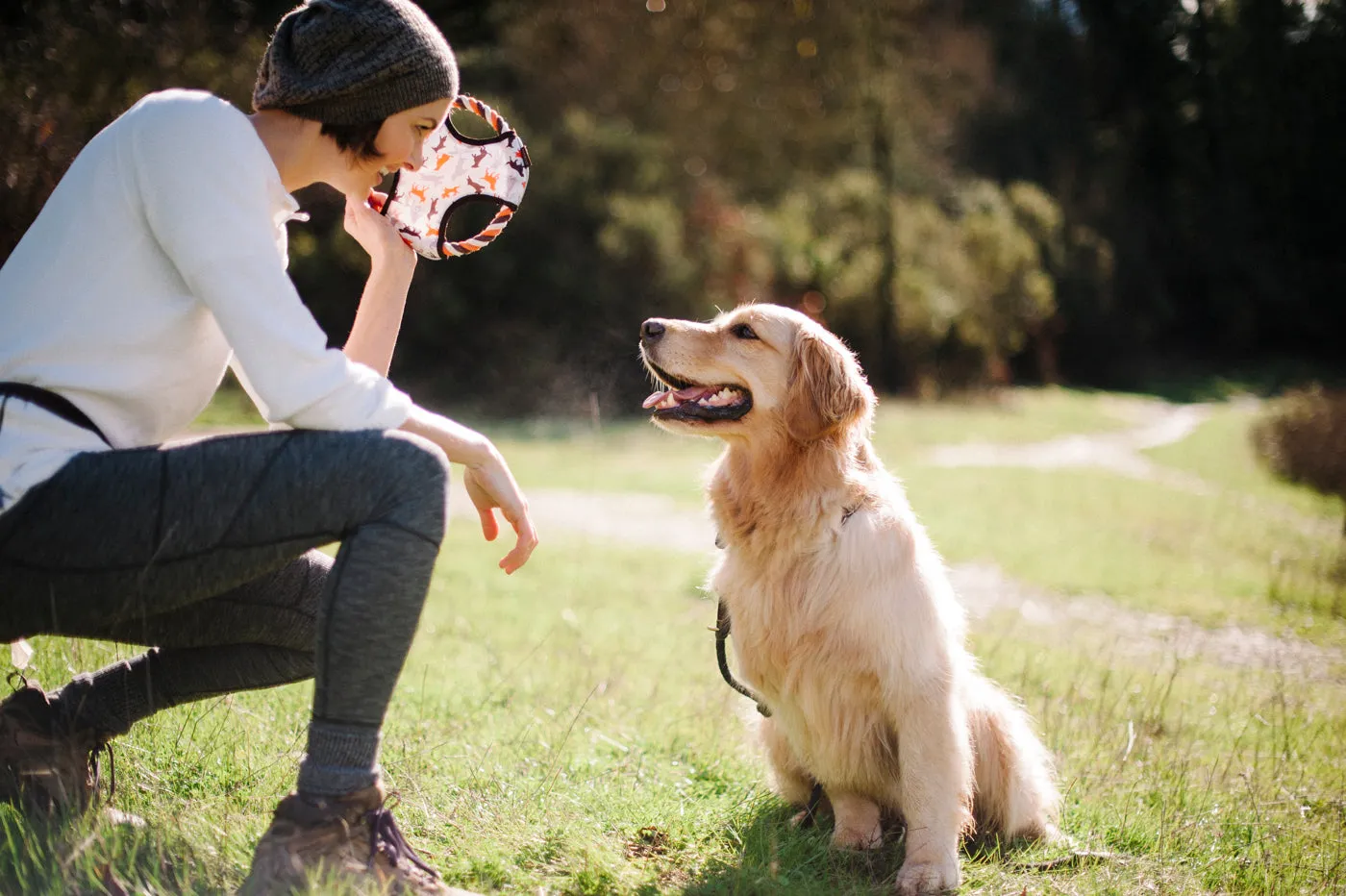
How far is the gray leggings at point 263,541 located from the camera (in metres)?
1.79

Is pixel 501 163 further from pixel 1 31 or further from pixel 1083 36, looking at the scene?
pixel 1083 36

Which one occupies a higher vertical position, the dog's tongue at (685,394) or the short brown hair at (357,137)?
the short brown hair at (357,137)

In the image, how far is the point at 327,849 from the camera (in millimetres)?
1872

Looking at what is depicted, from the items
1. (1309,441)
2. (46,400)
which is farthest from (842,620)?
(1309,441)

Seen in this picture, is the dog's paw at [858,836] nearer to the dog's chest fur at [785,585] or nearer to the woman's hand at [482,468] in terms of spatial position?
the dog's chest fur at [785,585]

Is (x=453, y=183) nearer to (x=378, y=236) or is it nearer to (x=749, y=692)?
(x=378, y=236)

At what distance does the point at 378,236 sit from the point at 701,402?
3.61ft

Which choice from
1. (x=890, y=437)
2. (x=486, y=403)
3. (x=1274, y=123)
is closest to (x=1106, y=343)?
(x=1274, y=123)

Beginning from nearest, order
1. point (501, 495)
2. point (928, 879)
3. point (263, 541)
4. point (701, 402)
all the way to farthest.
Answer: point (263, 541) < point (501, 495) < point (928, 879) < point (701, 402)

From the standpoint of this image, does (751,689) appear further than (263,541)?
Yes

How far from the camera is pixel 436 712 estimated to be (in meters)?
3.52

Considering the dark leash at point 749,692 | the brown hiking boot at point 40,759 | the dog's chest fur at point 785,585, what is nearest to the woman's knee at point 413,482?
the brown hiking boot at point 40,759

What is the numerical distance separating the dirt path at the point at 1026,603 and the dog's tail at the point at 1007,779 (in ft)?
6.91

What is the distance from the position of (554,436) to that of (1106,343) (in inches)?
853
